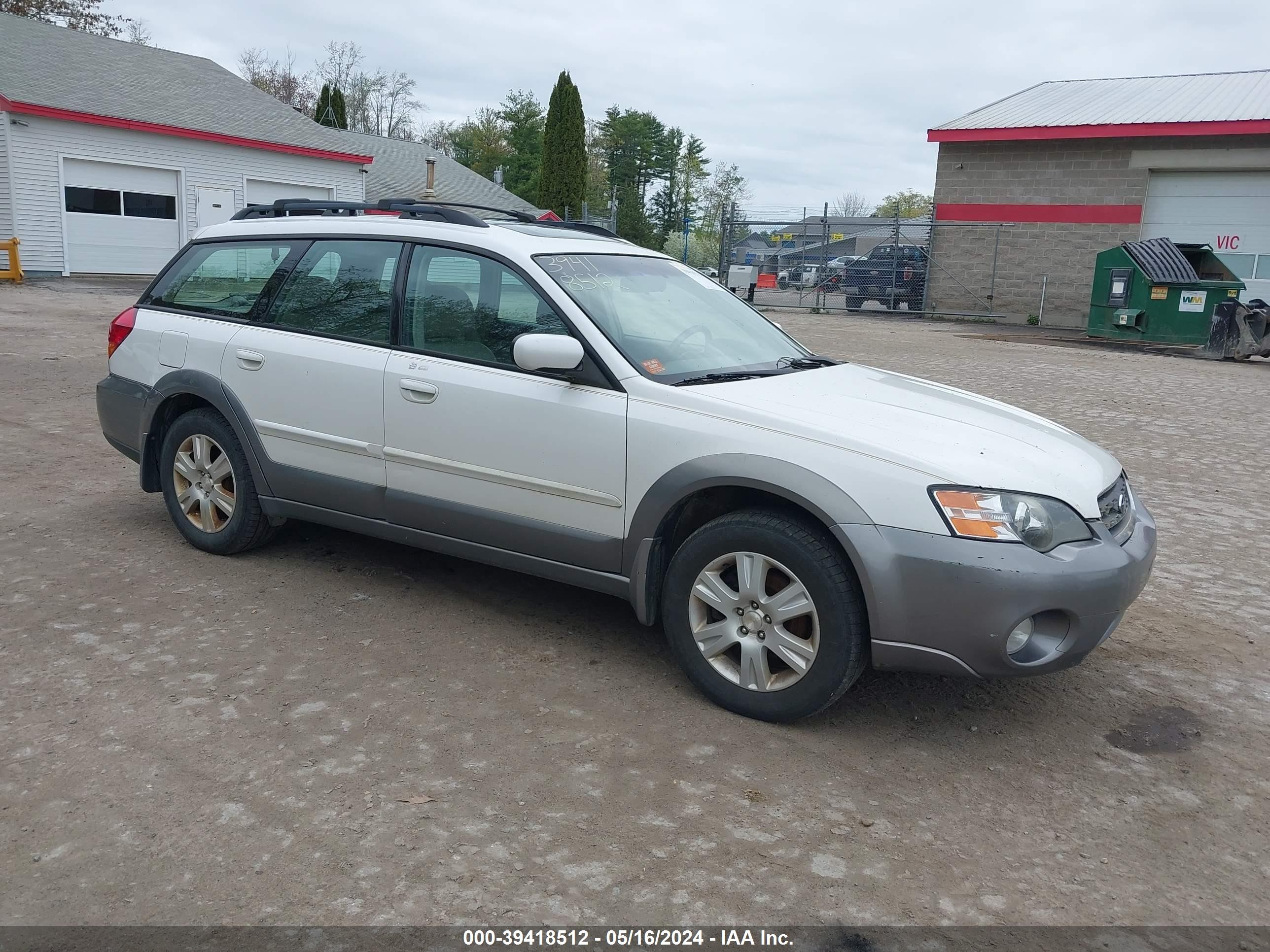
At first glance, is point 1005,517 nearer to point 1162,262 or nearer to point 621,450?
point 621,450

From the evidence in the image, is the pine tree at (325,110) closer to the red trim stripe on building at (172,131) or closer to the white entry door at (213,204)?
the red trim stripe on building at (172,131)

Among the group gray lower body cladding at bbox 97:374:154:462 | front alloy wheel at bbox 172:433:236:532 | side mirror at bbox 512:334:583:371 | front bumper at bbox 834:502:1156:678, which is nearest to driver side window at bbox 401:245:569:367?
side mirror at bbox 512:334:583:371

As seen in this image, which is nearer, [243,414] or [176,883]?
[176,883]

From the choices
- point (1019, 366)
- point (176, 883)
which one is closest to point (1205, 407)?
point (1019, 366)

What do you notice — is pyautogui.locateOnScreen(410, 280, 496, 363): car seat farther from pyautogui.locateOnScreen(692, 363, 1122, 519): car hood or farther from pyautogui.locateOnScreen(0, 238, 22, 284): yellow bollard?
pyautogui.locateOnScreen(0, 238, 22, 284): yellow bollard

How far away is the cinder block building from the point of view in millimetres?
24203

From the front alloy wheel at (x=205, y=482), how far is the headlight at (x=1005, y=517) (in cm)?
337

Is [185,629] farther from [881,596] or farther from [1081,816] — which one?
[1081,816]

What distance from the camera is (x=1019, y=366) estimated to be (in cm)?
1517

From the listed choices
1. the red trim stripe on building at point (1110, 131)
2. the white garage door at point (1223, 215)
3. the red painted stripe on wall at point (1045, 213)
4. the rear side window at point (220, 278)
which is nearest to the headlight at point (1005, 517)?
the rear side window at point (220, 278)

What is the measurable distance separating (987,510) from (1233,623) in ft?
7.26

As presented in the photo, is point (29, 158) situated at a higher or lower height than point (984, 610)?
higher

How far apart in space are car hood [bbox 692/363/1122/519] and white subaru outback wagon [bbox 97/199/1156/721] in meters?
0.01

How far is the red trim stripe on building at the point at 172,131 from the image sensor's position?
77.2 ft
